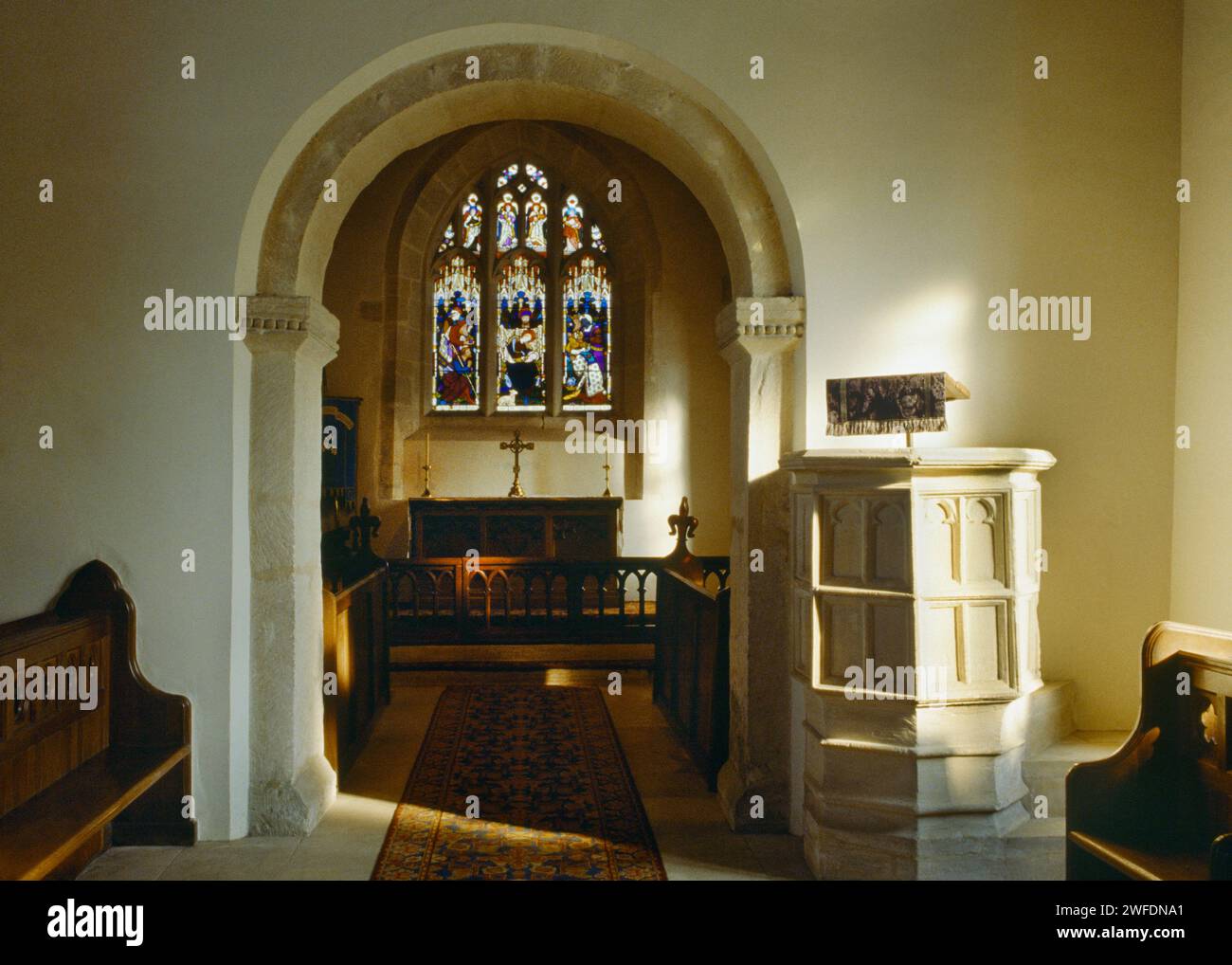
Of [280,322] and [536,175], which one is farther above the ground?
[536,175]

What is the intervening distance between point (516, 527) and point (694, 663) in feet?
13.4

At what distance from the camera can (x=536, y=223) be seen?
9.67 m

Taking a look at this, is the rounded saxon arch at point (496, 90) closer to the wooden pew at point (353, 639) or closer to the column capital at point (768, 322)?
the column capital at point (768, 322)

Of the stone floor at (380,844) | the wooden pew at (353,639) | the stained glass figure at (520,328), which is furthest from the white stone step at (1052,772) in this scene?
the stained glass figure at (520,328)

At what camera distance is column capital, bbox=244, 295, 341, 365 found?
3.51 m

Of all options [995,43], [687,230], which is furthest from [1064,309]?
[687,230]

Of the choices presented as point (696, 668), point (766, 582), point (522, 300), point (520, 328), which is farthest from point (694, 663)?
point (522, 300)

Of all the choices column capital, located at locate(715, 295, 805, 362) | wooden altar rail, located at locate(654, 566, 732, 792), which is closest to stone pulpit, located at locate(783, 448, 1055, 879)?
column capital, located at locate(715, 295, 805, 362)

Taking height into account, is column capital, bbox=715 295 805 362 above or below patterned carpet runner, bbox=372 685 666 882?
above

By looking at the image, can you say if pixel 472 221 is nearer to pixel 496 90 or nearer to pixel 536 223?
pixel 536 223

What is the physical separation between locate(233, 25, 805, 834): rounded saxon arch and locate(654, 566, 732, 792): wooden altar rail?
15.4 inches

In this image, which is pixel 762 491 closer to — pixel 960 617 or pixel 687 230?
pixel 960 617

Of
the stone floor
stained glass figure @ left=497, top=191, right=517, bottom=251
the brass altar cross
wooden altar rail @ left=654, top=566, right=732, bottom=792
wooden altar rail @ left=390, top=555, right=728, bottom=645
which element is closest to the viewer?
the stone floor

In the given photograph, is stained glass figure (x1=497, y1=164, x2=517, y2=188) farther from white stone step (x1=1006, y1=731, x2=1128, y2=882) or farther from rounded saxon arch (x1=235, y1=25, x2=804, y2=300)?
white stone step (x1=1006, y1=731, x2=1128, y2=882)
